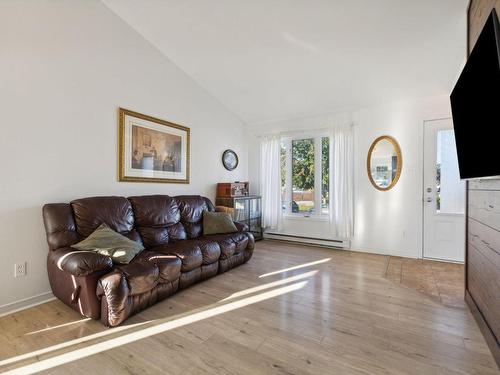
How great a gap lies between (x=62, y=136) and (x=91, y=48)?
107cm

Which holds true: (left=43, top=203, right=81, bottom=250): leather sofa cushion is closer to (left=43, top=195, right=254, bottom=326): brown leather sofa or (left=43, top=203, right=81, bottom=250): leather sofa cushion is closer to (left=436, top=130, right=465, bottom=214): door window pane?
(left=43, top=195, right=254, bottom=326): brown leather sofa

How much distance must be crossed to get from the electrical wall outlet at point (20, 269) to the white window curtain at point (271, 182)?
11.7 feet

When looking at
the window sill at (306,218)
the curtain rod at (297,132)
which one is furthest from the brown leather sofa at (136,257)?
the curtain rod at (297,132)

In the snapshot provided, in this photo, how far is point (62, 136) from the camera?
260cm

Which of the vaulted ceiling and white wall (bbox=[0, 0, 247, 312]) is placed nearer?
white wall (bbox=[0, 0, 247, 312])

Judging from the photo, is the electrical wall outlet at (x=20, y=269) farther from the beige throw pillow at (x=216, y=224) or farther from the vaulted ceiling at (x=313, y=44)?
the vaulted ceiling at (x=313, y=44)

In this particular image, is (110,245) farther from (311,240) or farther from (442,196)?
Answer: (442,196)

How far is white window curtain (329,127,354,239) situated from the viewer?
418cm

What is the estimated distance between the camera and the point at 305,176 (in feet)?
15.6

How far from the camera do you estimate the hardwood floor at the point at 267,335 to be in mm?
1549

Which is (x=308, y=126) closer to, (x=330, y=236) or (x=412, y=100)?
(x=412, y=100)

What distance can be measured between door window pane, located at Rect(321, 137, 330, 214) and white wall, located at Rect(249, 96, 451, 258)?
0.34 meters

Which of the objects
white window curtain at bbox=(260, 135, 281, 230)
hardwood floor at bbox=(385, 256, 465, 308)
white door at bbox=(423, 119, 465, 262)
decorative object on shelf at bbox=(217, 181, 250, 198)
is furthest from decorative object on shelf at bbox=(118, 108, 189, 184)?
white door at bbox=(423, 119, 465, 262)

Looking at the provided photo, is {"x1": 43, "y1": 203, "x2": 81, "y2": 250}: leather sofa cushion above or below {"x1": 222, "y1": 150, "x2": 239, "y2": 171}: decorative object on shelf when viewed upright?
below
